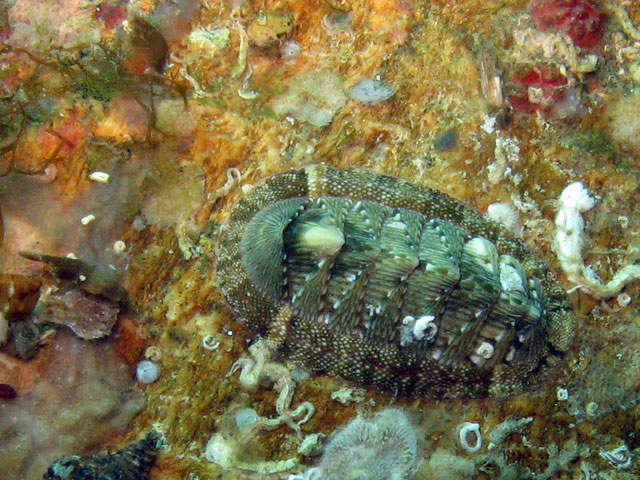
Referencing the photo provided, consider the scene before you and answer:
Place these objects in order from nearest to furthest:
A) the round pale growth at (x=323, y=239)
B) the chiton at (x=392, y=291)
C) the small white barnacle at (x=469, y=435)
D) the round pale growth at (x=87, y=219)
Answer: the round pale growth at (x=323, y=239) < the chiton at (x=392, y=291) < the small white barnacle at (x=469, y=435) < the round pale growth at (x=87, y=219)

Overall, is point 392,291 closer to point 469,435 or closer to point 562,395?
point 469,435

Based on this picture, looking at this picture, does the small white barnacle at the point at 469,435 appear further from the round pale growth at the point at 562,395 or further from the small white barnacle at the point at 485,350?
the round pale growth at the point at 562,395

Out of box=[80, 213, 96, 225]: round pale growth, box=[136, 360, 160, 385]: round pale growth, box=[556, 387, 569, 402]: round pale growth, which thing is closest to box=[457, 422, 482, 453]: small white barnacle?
box=[556, 387, 569, 402]: round pale growth

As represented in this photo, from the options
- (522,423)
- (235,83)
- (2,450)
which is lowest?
(2,450)

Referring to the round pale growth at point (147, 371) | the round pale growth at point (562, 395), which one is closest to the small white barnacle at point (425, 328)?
the round pale growth at point (562, 395)

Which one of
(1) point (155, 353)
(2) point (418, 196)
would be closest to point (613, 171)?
(2) point (418, 196)

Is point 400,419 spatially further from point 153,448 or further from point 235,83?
point 235,83

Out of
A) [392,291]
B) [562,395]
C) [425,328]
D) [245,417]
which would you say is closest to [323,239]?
[392,291]

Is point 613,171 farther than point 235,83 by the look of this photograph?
No
